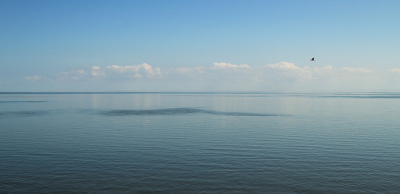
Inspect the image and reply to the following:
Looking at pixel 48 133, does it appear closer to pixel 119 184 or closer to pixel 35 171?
pixel 35 171

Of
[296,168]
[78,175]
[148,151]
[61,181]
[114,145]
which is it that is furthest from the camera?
[114,145]

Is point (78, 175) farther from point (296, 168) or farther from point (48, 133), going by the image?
point (48, 133)

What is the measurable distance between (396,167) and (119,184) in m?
19.2

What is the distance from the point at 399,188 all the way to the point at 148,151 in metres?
19.0

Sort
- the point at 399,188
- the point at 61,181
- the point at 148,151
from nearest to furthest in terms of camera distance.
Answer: the point at 399,188 < the point at 61,181 < the point at 148,151

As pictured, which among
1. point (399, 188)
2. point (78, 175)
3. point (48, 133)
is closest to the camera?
point (399, 188)

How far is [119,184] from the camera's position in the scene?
17.8 m

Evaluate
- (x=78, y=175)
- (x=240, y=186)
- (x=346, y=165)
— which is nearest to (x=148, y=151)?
(x=78, y=175)

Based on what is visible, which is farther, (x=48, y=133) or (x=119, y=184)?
(x=48, y=133)

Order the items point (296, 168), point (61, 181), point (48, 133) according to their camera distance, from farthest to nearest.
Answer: point (48, 133)
point (296, 168)
point (61, 181)

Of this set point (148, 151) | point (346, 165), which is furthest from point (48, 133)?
point (346, 165)

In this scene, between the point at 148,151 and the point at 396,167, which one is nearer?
the point at 396,167

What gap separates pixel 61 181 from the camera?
18328 millimetres

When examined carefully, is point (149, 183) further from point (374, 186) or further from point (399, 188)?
point (399, 188)
